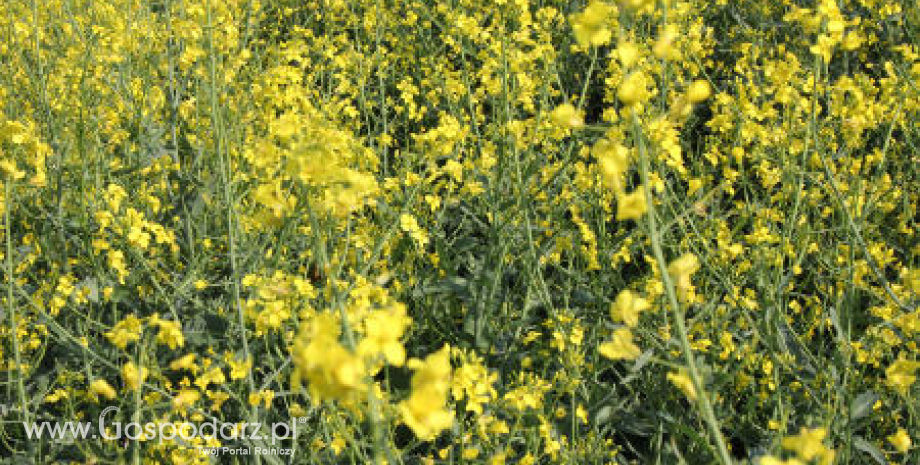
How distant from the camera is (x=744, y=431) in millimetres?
2451

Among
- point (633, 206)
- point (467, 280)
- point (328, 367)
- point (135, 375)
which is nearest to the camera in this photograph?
point (328, 367)

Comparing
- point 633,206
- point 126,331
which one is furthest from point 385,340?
point 126,331

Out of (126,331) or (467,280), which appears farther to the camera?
(467,280)

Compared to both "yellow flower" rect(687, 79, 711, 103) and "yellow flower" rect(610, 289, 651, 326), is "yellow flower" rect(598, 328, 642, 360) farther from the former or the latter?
"yellow flower" rect(687, 79, 711, 103)

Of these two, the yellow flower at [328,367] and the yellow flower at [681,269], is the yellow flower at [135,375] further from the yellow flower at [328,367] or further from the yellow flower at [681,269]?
the yellow flower at [681,269]

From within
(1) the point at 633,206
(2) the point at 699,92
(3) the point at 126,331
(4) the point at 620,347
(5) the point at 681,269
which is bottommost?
(3) the point at 126,331

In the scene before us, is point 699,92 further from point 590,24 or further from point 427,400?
point 427,400

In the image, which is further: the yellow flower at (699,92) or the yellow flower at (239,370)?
the yellow flower at (239,370)

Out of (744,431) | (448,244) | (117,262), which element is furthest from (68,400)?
(744,431)

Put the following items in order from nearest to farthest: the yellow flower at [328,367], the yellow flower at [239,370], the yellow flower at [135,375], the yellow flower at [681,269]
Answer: the yellow flower at [328,367] < the yellow flower at [681,269] < the yellow flower at [135,375] < the yellow flower at [239,370]

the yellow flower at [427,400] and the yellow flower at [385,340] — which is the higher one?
the yellow flower at [385,340]

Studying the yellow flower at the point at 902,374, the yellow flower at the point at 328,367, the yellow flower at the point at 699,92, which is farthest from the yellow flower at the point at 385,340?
the yellow flower at the point at 902,374

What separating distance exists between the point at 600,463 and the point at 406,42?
2921 mm

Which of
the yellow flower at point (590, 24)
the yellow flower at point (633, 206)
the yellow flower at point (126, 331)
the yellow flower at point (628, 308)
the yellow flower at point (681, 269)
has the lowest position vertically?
the yellow flower at point (126, 331)
